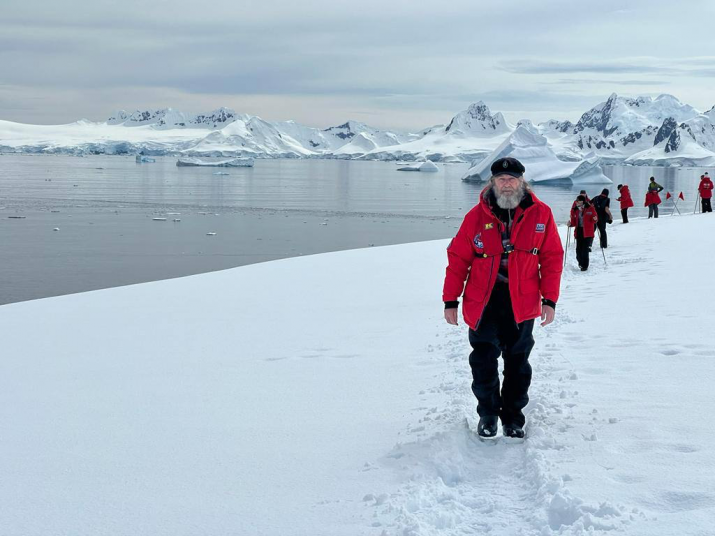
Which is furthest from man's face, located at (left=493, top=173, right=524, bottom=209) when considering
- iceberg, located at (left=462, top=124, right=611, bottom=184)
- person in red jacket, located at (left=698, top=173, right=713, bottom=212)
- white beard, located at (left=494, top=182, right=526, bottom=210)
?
iceberg, located at (left=462, top=124, right=611, bottom=184)

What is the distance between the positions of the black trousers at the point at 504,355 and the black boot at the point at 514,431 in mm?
34

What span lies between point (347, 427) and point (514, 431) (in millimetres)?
1070

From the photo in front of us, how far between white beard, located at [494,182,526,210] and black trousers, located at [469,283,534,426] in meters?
0.46

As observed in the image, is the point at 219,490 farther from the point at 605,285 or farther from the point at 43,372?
the point at 605,285

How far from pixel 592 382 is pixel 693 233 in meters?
13.1

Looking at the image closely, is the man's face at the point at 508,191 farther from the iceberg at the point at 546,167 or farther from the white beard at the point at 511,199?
the iceberg at the point at 546,167

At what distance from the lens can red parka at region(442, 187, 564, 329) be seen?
13.3 feet

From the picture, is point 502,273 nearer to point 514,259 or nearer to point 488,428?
point 514,259

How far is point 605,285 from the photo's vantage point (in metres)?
10.6

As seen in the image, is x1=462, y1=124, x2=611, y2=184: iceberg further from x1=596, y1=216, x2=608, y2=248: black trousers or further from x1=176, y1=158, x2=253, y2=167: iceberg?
x1=596, y1=216, x2=608, y2=248: black trousers

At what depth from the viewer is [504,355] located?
4352mm

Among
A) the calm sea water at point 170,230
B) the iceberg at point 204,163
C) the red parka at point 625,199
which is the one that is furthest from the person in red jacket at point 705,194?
the iceberg at point 204,163

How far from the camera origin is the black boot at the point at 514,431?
431 cm

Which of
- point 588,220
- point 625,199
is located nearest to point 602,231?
point 588,220
